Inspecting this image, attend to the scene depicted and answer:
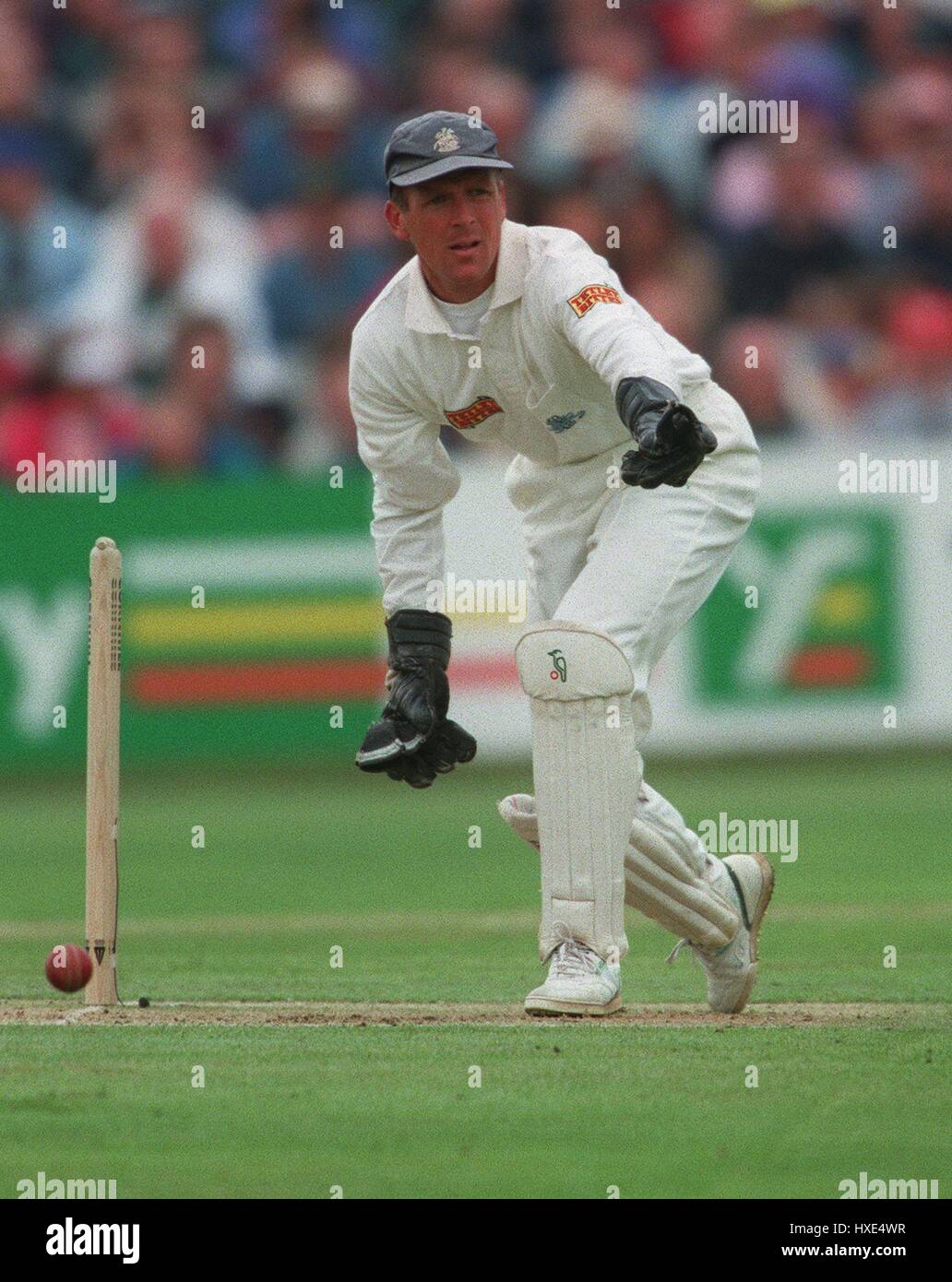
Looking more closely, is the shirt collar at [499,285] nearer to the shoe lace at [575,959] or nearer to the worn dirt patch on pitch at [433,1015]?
the shoe lace at [575,959]

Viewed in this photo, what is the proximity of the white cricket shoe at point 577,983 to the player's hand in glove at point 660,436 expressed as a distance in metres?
1.11

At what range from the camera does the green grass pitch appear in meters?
4.36

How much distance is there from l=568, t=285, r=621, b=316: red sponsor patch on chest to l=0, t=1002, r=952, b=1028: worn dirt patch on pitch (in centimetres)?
163

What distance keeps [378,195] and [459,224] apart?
8.14m

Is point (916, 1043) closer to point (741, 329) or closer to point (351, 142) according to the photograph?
point (741, 329)

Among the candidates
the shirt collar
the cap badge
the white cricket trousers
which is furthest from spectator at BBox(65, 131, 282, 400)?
the cap badge

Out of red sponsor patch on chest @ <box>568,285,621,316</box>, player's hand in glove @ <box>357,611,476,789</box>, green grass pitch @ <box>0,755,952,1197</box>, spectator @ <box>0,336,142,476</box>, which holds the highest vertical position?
spectator @ <box>0,336,142,476</box>

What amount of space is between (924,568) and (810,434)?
1258 mm

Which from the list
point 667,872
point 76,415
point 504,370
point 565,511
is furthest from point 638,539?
point 76,415

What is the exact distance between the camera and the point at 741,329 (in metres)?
13.6

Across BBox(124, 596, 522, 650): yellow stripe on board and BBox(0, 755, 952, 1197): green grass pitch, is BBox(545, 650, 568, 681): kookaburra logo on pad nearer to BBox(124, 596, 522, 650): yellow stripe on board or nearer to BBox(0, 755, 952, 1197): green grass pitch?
BBox(0, 755, 952, 1197): green grass pitch

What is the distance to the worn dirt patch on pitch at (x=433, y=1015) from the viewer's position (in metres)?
5.82

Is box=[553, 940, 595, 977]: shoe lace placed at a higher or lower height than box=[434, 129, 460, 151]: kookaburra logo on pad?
lower

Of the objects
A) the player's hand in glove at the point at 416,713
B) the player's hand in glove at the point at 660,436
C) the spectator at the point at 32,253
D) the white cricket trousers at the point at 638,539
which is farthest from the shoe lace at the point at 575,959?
the spectator at the point at 32,253
